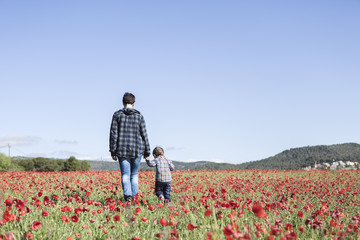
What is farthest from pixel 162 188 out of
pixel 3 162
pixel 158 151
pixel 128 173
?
pixel 3 162

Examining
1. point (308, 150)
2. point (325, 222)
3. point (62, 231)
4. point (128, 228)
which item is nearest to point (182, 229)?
point (128, 228)

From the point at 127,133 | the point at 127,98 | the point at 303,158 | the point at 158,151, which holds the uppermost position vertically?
the point at 127,98

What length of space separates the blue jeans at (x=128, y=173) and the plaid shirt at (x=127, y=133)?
0.16 metres

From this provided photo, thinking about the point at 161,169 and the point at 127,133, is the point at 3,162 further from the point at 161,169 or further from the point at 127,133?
the point at 127,133

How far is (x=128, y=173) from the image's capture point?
6.38 metres

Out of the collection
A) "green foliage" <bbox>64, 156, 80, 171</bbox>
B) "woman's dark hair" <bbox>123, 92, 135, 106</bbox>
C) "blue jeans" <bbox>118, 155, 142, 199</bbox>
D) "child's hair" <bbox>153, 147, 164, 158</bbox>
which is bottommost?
"green foliage" <bbox>64, 156, 80, 171</bbox>

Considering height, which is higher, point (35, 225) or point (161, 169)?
point (161, 169)

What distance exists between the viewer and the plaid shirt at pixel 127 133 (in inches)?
245

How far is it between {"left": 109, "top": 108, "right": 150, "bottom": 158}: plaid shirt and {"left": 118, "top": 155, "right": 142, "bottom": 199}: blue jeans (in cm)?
16

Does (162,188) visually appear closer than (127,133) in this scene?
No

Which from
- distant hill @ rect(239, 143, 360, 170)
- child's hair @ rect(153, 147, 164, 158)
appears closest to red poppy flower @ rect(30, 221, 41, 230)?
child's hair @ rect(153, 147, 164, 158)

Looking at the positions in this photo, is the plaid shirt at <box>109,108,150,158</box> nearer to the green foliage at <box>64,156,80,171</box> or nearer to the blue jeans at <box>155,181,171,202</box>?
the blue jeans at <box>155,181,171,202</box>

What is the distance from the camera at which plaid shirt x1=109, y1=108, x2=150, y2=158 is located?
20.4ft

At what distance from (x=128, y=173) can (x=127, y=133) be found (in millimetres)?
833
